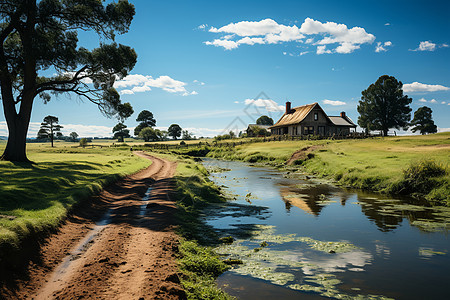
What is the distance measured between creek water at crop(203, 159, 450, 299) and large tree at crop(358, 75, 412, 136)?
72719 mm

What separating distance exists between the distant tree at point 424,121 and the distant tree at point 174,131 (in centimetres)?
11144

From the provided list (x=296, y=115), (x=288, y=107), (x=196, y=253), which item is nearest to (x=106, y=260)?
(x=196, y=253)

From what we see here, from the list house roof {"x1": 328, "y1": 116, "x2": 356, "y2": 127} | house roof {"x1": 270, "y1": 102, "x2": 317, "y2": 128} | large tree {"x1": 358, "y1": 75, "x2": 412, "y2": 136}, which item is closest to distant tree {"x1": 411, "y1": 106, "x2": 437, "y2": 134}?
large tree {"x1": 358, "y1": 75, "x2": 412, "y2": 136}

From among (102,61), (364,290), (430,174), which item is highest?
(102,61)

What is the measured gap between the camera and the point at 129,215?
42.5 feet

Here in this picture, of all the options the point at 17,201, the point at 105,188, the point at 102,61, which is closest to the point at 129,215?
the point at 17,201

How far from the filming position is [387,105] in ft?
265

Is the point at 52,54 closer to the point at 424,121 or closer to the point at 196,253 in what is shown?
the point at 196,253

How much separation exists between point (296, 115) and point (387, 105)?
29.5 meters

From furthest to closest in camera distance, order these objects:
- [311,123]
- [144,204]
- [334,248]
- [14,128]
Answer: [311,123] < [14,128] < [144,204] < [334,248]

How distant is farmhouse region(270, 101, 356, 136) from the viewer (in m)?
69.6

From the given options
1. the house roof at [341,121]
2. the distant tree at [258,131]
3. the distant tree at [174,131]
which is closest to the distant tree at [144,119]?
the distant tree at [174,131]

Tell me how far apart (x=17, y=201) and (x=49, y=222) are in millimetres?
3724

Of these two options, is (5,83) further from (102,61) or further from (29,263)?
(29,263)
